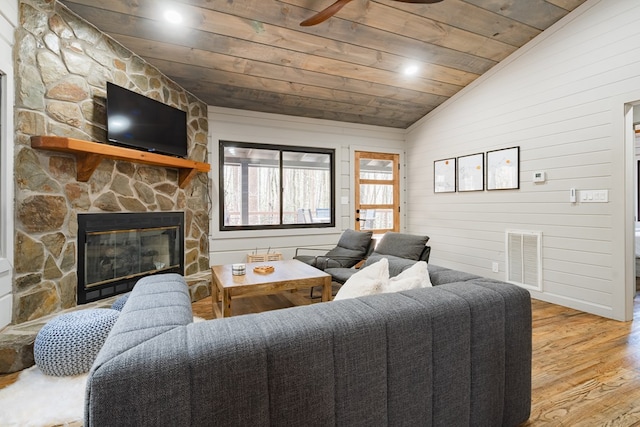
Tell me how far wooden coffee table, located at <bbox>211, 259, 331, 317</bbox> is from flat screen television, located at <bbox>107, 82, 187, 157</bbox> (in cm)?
150

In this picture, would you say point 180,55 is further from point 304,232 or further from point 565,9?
point 565,9

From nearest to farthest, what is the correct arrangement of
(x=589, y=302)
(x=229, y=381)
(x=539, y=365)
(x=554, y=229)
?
(x=229, y=381), (x=539, y=365), (x=589, y=302), (x=554, y=229)

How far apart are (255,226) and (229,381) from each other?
4.00 m

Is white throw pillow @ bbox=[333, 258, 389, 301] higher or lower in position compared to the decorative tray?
higher

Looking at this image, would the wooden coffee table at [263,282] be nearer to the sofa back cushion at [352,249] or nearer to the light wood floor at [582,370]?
the light wood floor at [582,370]

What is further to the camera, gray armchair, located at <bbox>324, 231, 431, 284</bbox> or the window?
the window

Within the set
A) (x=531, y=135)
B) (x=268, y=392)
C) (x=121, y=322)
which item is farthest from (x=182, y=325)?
(x=531, y=135)

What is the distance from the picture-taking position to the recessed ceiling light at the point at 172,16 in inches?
112

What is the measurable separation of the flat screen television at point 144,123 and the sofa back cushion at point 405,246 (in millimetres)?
2639

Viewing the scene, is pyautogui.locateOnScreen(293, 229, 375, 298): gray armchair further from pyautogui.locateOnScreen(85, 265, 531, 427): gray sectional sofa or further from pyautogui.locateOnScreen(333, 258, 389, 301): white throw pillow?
pyautogui.locateOnScreen(85, 265, 531, 427): gray sectional sofa

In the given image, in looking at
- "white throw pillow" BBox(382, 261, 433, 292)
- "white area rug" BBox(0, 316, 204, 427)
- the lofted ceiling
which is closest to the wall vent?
the lofted ceiling

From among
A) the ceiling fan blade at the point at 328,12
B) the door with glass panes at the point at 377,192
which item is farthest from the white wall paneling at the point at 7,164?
the door with glass panes at the point at 377,192

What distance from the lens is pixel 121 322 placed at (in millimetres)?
1043

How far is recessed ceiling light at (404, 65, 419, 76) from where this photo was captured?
4.06 metres
